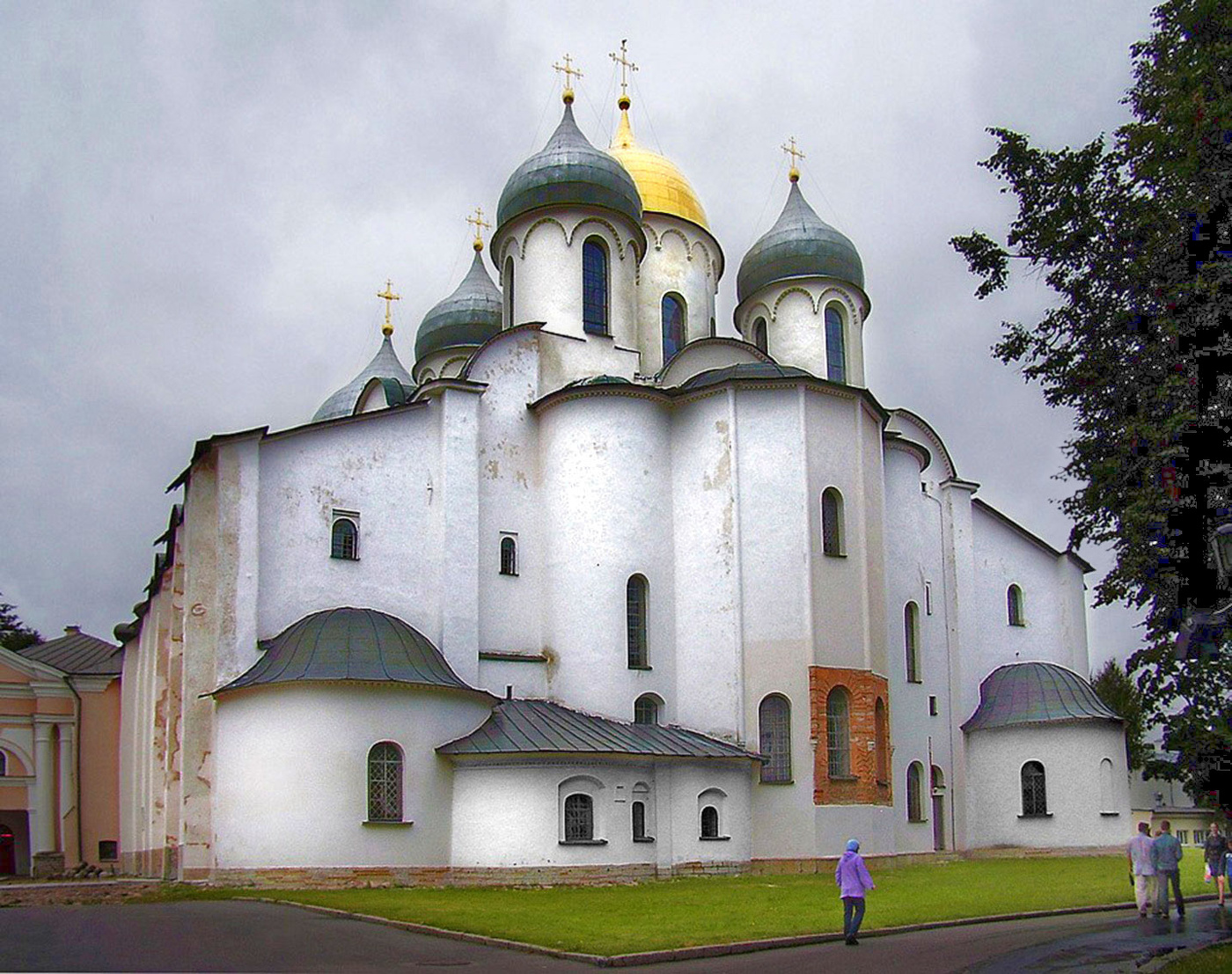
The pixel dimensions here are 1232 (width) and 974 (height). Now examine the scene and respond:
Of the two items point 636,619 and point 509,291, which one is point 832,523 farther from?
point 509,291

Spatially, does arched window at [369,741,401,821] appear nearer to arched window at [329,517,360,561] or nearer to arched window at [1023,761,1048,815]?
arched window at [329,517,360,561]

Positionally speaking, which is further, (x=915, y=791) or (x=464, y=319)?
(x=464, y=319)

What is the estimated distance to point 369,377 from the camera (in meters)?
42.7

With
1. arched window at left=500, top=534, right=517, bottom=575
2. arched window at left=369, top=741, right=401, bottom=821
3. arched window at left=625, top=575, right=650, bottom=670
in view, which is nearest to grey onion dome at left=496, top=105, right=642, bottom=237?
arched window at left=500, top=534, right=517, bottom=575

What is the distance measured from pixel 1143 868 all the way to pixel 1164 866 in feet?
0.87

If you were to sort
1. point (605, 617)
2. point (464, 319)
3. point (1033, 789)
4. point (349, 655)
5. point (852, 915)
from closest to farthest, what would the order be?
point (852, 915) < point (349, 655) < point (605, 617) < point (1033, 789) < point (464, 319)

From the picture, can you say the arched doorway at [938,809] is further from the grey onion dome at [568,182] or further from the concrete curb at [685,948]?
the grey onion dome at [568,182]

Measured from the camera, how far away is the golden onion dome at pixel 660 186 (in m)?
36.5

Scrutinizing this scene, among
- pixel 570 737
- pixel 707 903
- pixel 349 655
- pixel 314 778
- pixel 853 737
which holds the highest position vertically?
pixel 349 655

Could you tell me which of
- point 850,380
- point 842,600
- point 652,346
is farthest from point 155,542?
point 850,380

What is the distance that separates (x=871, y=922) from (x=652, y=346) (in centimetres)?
1989

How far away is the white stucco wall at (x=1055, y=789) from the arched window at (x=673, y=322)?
12768 millimetres

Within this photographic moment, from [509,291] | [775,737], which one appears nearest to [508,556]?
[775,737]

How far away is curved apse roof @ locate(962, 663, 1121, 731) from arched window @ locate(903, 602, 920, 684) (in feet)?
11.9
